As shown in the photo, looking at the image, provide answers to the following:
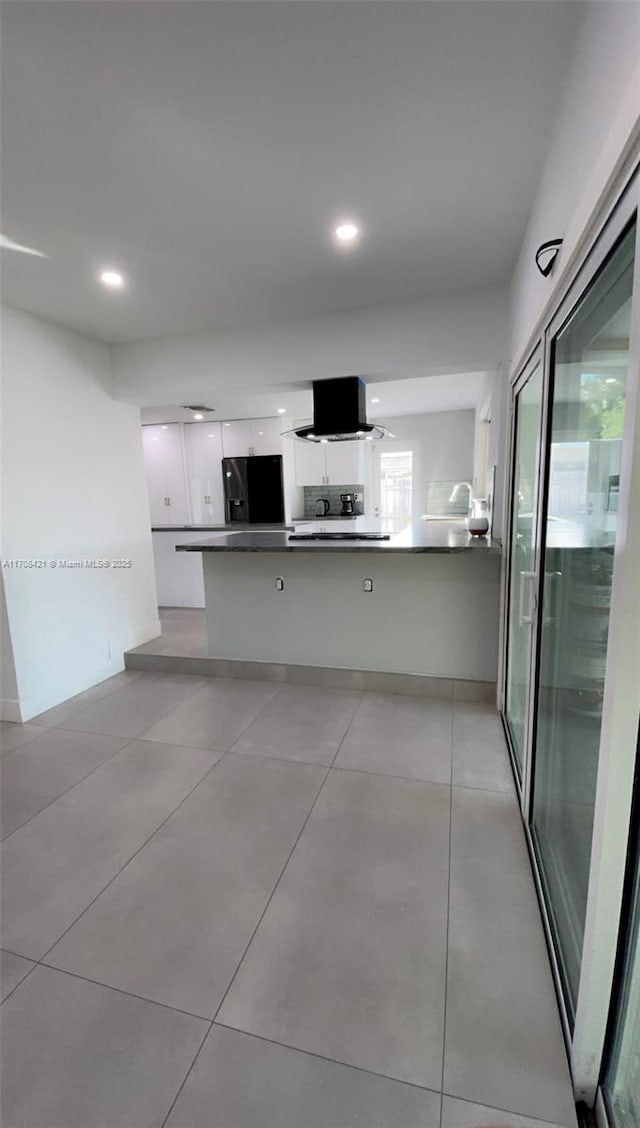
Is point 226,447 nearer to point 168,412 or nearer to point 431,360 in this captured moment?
point 168,412

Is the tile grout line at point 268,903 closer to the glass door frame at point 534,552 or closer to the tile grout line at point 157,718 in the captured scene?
the glass door frame at point 534,552

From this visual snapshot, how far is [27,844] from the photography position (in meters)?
1.82

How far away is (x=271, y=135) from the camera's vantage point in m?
1.52

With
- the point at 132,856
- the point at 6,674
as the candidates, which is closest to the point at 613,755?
the point at 132,856

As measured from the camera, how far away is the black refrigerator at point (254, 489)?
572cm

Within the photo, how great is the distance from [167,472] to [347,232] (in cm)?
433

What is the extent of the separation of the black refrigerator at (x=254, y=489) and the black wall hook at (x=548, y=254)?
4.30m

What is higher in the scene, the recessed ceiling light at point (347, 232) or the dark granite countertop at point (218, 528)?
the recessed ceiling light at point (347, 232)

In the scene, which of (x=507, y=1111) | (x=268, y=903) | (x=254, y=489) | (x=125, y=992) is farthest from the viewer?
(x=254, y=489)

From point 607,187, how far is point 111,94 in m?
1.45

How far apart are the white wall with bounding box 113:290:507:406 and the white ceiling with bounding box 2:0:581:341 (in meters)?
0.29

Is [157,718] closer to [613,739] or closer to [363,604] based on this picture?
[363,604]

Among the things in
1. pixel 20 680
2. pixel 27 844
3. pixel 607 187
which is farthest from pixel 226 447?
pixel 607 187

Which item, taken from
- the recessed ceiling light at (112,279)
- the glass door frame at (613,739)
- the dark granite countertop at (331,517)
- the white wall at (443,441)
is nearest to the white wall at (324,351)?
the recessed ceiling light at (112,279)
